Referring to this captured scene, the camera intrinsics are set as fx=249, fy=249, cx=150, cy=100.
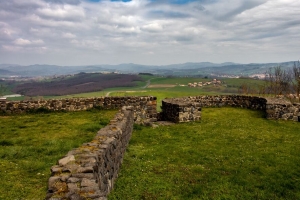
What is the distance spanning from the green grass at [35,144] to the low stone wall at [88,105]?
2.83ft

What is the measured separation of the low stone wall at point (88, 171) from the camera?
15.9ft

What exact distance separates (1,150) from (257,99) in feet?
66.1

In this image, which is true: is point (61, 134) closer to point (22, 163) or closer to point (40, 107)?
point (22, 163)

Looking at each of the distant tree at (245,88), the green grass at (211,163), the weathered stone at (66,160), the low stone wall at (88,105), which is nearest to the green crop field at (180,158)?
the green grass at (211,163)

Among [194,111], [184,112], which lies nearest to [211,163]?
[184,112]

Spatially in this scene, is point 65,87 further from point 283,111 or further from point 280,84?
point 283,111

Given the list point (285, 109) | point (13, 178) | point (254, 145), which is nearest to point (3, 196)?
point (13, 178)

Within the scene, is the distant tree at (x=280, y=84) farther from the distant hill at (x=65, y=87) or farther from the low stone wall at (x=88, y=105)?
the distant hill at (x=65, y=87)

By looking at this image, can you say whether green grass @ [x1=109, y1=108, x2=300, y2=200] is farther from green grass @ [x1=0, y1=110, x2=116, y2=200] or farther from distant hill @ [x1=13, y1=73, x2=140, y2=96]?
distant hill @ [x1=13, y1=73, x2=140, y2=96]

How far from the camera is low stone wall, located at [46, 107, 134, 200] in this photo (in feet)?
15.9

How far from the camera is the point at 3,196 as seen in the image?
6656 mm

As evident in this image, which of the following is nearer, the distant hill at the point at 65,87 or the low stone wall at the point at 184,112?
the low stone wall at the point at 184,112

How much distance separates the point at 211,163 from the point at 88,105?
1364cm

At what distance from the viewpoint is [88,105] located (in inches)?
833
